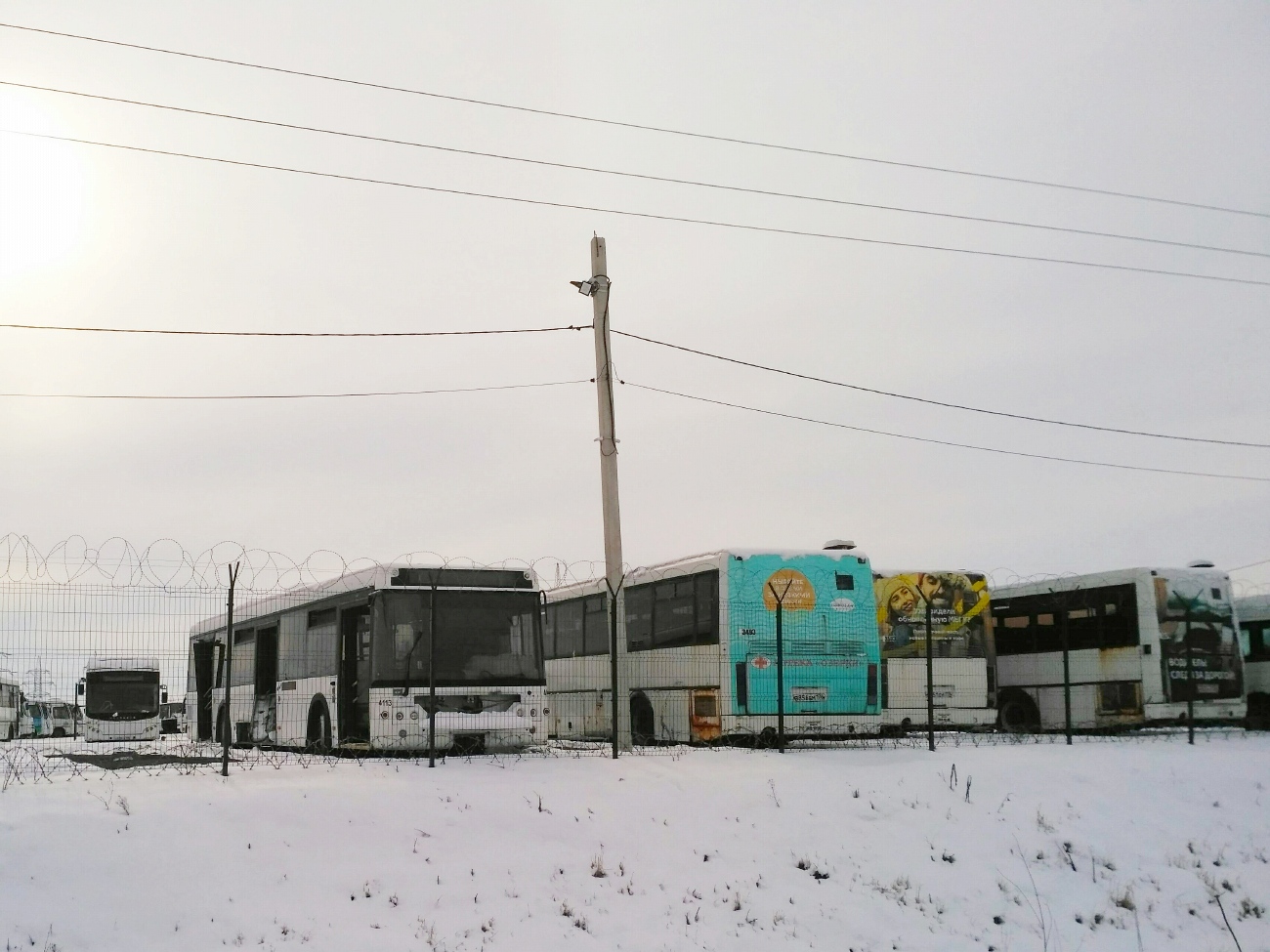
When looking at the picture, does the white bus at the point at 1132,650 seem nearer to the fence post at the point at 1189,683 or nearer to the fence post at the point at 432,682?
the fence post at the point at 1189,683

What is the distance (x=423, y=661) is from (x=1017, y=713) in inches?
511

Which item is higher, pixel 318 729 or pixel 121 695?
pixel 318 729

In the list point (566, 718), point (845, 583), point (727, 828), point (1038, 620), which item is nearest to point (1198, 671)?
point (1038, 620)

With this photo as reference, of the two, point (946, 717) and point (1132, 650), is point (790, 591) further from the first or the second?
point (1132, 650)

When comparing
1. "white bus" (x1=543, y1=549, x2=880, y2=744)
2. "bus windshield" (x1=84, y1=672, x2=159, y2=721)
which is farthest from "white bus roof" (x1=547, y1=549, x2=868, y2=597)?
"bus windshield" (x1=84, y1=672, x2=159, y2=721)

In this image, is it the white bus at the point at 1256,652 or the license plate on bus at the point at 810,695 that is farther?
the white bus at the point at 1256,652

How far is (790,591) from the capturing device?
20.7 metres

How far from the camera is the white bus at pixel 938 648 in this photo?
23328mm

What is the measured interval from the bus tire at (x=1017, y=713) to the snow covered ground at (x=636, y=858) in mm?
8498

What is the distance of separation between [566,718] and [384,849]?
12479mm

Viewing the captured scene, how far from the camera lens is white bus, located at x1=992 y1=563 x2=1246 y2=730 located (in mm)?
22625

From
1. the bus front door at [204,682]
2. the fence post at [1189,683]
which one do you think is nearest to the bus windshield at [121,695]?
the bus front door at [204,682]

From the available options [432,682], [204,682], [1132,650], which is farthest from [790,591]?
[204,682]

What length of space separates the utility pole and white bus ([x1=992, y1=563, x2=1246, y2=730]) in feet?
26.6
